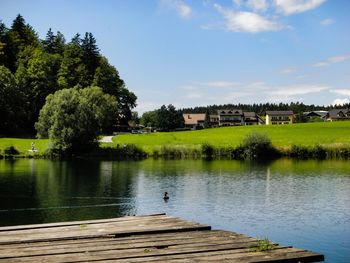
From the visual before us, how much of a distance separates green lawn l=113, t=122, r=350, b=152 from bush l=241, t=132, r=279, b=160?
3704 millimetres

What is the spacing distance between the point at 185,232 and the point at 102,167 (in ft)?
229

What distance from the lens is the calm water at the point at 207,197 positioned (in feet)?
111

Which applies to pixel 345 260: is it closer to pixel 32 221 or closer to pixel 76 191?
pixel 32 221

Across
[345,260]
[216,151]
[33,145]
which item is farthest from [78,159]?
[345,260]

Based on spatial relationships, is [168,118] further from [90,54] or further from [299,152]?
[299,152]

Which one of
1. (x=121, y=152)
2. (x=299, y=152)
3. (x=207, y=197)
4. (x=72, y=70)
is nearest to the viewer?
(x=207, y=197)

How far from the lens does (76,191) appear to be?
53625mm

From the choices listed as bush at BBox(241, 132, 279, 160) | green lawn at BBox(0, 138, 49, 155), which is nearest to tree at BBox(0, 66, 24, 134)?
green lawn at BBox(0, 138, 49, 155)

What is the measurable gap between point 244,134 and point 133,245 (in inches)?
4865

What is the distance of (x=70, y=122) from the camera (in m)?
98.1

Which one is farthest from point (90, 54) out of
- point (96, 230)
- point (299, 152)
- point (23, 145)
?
point (96, 230)

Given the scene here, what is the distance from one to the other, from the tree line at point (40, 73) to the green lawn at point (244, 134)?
13376 millimetres

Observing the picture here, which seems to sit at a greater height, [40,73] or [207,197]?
[40,73]

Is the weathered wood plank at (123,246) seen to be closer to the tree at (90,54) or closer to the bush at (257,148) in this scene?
the bush at (257,148)
